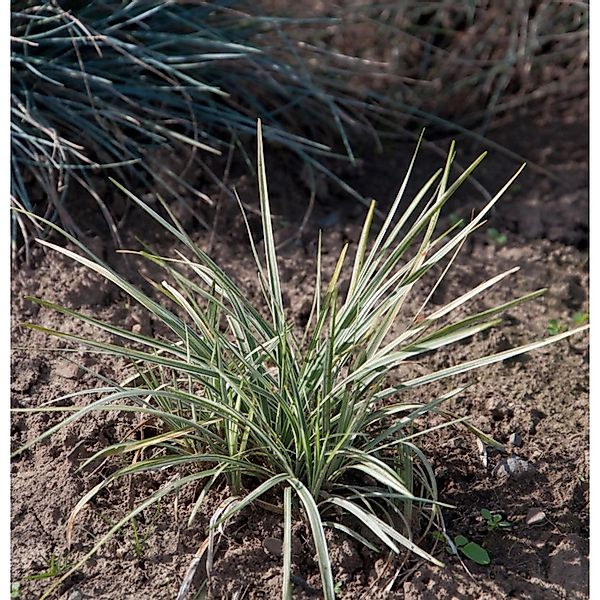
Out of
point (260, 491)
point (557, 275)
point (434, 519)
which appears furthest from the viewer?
point (557, 275)

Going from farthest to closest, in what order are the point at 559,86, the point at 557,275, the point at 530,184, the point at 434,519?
the point at 559,86 < the point at 530,184 < the point at 557,275 < the point at 434,519

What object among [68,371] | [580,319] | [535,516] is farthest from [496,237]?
[68,371]

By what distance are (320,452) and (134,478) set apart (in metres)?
0.45

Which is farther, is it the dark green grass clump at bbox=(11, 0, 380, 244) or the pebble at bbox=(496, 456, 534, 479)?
the dark green grass clump at bbox=(11, 0, 380, 244)

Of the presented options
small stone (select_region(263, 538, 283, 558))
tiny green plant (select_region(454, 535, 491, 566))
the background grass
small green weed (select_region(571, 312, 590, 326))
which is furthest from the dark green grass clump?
tiny green plant (select_region(454, 535, 491, 566))


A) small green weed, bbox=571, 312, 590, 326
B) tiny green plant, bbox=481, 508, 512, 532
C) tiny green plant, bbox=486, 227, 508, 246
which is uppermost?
tiny green plant, bbox=486, 227, 508, 246

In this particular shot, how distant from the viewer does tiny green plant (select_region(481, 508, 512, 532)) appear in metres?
1.94

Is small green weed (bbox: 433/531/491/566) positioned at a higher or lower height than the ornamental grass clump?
lower

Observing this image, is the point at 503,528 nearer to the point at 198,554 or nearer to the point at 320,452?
the point at 320,452

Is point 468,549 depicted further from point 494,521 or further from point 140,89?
point 140,89

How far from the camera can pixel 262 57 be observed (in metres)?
2.95

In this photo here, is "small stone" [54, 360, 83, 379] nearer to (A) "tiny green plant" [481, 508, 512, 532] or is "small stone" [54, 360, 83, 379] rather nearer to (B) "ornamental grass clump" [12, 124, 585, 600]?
(B) "ornamental grass clump" [12, 124, 585, 600]

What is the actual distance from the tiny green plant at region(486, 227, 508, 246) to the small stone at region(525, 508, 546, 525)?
1124 mm

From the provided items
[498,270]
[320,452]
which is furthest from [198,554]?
[498,270]
